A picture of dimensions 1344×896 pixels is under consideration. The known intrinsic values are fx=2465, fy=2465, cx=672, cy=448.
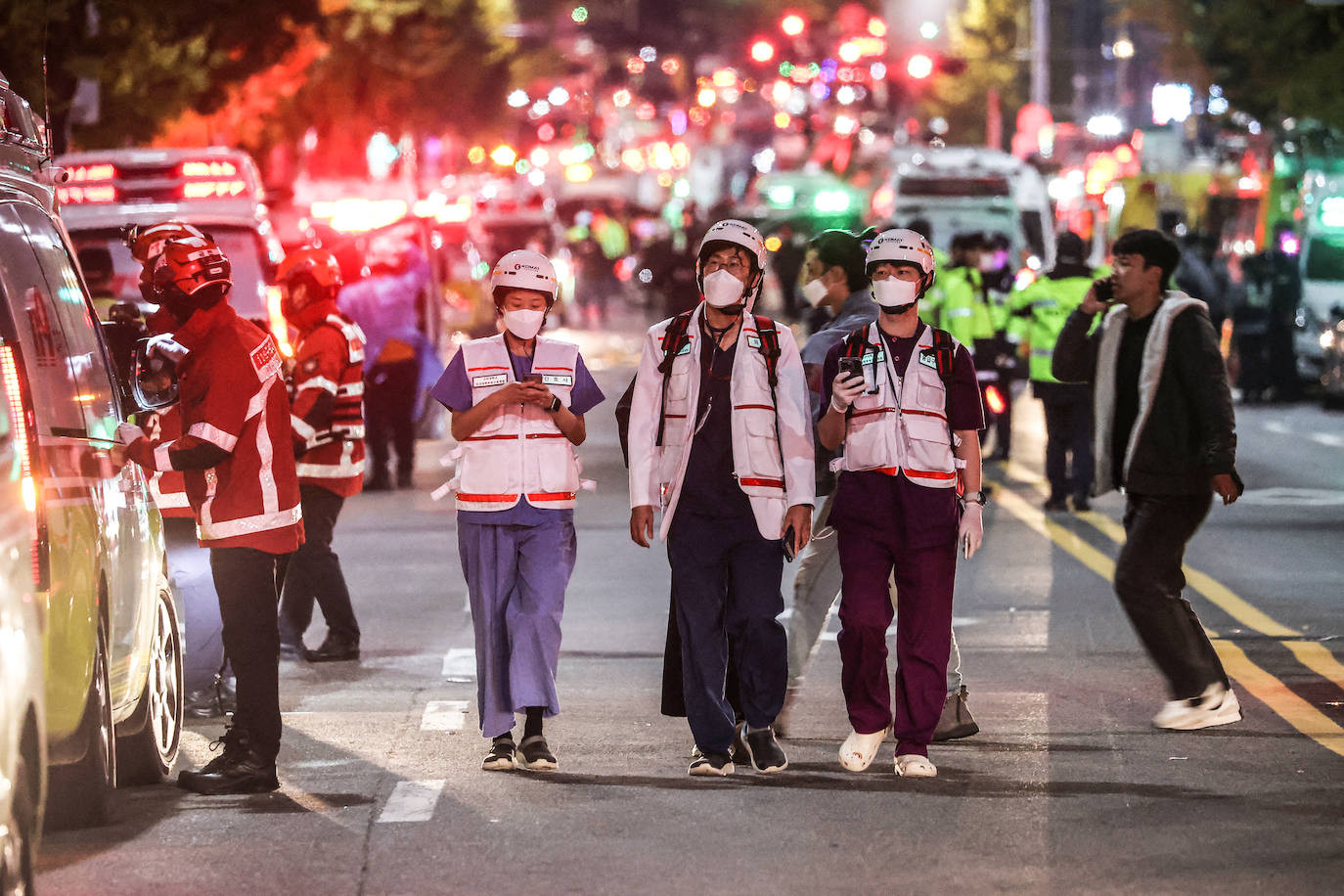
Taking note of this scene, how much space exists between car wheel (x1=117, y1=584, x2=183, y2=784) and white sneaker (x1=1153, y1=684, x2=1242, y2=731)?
3.47 metres

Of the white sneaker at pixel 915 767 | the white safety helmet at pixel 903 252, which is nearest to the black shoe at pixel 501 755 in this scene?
the white sneaker at pixel 915 767

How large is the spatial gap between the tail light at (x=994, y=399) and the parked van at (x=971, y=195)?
13687mm

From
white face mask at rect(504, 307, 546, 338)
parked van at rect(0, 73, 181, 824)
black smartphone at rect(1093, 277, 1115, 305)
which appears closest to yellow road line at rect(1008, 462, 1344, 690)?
black smartphone at rect(1093, 277, 1115, 305)

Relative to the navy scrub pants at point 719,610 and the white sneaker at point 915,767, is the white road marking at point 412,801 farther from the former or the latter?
the white sneaker at point 915,767

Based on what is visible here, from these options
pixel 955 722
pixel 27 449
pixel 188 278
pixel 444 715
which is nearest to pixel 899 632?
pixel 955 722

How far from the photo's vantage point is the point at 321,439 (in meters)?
11.2

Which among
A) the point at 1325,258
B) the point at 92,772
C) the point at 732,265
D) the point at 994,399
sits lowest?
the point at 994,399

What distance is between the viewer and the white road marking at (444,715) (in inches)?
358

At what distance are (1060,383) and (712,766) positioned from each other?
8913mm

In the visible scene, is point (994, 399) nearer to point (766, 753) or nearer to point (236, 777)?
point (766, 753)

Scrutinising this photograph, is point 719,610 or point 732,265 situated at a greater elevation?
point 732,265

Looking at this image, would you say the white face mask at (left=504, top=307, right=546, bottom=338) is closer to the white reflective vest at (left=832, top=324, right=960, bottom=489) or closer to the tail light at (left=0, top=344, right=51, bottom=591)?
the white reflective vest at (left=832, top=324, right=960, bottom=489)

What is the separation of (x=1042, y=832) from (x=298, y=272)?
5.37 metres

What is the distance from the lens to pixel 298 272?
11.3 meters
